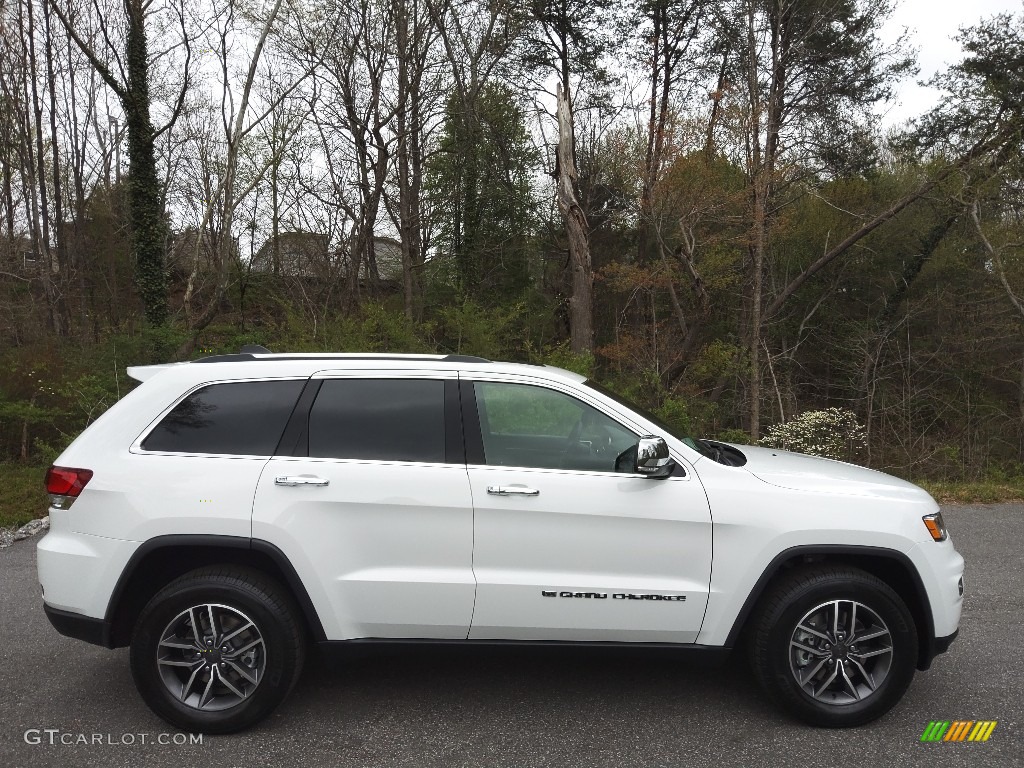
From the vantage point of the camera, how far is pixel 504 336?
56.5ft

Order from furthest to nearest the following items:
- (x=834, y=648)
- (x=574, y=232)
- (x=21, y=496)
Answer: (x=574, y=232) → (x=21, y=496) → (x=834, y=648)

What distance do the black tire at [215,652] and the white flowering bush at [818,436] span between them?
1005 centimetres

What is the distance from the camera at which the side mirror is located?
315 cm

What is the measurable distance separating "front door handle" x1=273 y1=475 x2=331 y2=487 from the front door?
2.34 feet

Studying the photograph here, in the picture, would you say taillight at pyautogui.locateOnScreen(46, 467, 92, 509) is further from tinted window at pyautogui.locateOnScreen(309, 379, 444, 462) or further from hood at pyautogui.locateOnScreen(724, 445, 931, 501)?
hood at pyautogui.locateOnScreen(724, 445, 931, 501)

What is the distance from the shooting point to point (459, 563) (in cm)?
328

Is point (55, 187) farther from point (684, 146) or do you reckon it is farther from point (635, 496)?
point (635, 496)

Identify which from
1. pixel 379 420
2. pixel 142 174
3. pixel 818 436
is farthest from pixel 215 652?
pixel 142 174

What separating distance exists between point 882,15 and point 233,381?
21646 mm

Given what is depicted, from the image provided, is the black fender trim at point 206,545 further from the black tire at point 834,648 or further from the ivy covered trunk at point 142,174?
the ivy covered trunk at point 142,174

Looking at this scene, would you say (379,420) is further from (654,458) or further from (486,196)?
(486,196)

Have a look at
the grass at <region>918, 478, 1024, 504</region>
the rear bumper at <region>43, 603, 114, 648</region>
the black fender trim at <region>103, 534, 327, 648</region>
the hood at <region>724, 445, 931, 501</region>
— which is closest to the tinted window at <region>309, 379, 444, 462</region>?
the black fender trim at <region>103, 534, 327, 648</region>

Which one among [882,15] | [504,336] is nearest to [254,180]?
[504,336]
